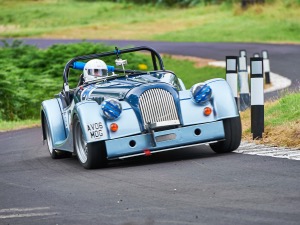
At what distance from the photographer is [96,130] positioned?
1252 cm

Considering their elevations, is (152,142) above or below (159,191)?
below

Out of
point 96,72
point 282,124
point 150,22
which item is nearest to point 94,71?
point 96,72

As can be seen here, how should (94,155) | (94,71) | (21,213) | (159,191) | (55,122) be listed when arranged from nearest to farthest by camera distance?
(21,213) → (159,191) → (94,155) → (94,71) → (55,122)

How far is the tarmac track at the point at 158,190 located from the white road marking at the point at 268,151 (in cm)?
24

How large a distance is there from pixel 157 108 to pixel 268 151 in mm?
1499

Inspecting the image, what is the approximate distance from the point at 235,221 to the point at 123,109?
191 inches

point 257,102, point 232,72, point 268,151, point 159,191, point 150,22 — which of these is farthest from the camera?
point 150,22

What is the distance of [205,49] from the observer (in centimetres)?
4166

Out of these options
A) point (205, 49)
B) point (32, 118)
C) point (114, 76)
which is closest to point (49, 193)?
point (114, 76)

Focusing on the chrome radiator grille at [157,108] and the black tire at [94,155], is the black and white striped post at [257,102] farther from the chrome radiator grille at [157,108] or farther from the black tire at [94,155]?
the black tire at [94,155]

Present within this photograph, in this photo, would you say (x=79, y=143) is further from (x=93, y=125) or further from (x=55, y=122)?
(x=55, y=122)

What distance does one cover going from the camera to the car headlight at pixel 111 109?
492 inches

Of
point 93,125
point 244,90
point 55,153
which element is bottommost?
point 244,90

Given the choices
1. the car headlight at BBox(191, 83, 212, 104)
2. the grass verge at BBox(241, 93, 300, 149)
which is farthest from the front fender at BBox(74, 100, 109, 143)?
the grass verge at BBox(241, 93, 300, 149)
